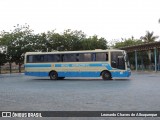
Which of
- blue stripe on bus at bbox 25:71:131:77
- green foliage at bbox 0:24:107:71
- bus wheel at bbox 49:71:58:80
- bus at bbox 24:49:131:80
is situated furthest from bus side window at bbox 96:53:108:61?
green foliage at bbox 0:24:107:71

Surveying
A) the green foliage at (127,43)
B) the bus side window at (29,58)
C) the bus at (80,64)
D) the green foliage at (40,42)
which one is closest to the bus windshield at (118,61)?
the bus at (80,64)

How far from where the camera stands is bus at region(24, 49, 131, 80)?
91.0ft

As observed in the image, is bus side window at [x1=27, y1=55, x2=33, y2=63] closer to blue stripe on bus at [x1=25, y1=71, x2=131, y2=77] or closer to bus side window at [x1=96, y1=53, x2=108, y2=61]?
blue stripe on bus at [x1=25, y1=71, x2=131, y2=77]

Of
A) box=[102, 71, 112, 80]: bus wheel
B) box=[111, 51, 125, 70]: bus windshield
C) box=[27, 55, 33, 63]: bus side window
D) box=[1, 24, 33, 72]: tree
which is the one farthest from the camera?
box=[1, 24, 33, 72]: tree

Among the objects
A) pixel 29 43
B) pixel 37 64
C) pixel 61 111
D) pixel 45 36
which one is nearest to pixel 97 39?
pixel 45 36

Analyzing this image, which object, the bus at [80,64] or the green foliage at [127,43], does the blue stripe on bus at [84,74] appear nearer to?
the bus at [80,64]

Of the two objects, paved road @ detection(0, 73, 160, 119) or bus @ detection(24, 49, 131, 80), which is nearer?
paved road @ detection(0, 73, 160, 119)

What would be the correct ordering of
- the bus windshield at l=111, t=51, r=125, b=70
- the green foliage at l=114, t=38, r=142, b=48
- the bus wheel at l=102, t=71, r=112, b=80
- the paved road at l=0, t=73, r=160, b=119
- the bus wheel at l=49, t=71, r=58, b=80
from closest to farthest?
the paved road at l=0, t=73, r=160, b=119
the bus windshield at l=111, t=51, r=125, b=70
the bus wheel at l=102, t=71, r=112, b=80
the bus wheel at l=49, t=71, r=58, b=80
the green foliage at l=114, t=38, r=142, b=48

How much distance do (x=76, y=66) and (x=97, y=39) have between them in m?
39.3

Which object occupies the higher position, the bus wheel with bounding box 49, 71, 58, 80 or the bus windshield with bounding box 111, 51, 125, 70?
the bus windshield with bounding box 111, 51, 125, 70

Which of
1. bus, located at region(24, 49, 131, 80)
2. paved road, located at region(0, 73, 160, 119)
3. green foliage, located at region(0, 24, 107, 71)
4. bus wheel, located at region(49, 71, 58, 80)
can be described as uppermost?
green foliage, located at region(0, 24, 107, 71)

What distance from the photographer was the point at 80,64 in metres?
29.4

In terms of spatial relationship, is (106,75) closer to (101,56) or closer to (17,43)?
(101,56)

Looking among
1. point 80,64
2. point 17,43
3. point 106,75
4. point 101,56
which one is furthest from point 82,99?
point 17,43
